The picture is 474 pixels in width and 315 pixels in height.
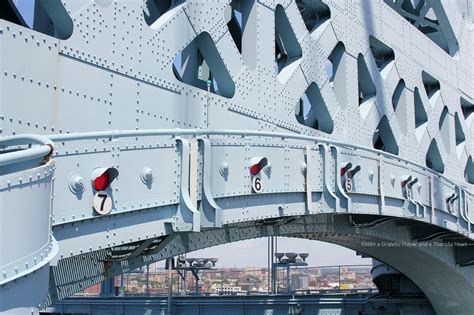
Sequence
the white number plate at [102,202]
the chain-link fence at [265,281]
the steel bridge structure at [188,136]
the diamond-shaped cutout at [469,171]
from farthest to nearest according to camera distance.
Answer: the chain-link fence at [265,281]
the diamond-shaped cutout at [469,171]
the white number plate at [102,202]
the steel bridge structure at [188,136]

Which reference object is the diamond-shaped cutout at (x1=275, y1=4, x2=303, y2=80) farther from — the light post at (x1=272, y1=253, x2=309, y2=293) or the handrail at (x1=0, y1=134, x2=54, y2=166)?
the light post at (x1=272, y1=253, x2=309, y2=293)

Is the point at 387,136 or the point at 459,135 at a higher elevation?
the point at 459,135

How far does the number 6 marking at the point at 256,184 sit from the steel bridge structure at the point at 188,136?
0.03 m

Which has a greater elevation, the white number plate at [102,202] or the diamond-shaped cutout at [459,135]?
the diamond-shaped cutout at [459,135]

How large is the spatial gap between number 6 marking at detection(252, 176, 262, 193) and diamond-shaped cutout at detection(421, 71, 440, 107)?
11596 mm

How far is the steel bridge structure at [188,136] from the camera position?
639 centimetres

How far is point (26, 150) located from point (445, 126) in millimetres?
17995

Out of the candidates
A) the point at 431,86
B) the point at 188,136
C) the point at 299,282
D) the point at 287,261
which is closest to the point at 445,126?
the point at 431,86

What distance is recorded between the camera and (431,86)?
21.5 meters

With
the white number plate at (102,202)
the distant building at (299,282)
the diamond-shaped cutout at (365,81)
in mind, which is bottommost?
the distant building at (299,282)

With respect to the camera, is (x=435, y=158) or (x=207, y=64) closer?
(x=207, y=64)

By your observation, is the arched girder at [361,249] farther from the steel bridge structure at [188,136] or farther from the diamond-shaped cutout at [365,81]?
the diamond-shaped cutout at [365,81]

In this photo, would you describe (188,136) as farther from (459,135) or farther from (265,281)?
(265,281)

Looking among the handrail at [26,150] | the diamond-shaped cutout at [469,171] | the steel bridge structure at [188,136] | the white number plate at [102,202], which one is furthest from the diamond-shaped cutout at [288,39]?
the diamond-shaped cutout at [469,171]
